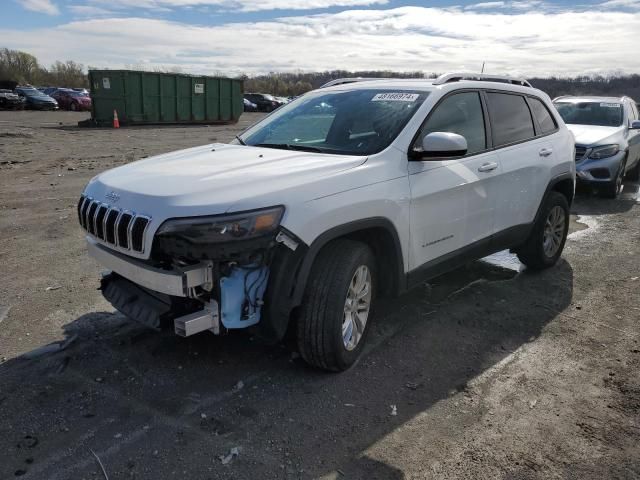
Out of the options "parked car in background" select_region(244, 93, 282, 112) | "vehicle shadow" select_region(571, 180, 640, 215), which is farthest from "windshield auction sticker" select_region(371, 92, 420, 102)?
"parked car in background" select_region(244, 93, 282, 112)

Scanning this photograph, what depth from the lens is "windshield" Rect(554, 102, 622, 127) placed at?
429 inches

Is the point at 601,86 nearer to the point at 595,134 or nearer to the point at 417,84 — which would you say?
the point at 595,134

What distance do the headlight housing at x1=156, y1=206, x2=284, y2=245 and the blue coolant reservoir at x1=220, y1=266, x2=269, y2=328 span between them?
0.25 metres

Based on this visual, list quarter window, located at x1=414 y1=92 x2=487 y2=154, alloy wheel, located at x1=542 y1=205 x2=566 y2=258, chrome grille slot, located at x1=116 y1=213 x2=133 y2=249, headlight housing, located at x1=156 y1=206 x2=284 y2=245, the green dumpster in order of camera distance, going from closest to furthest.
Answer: headlight housing, located at x1=156 y1=206 x2=284 y2=245
chrome grille slot, located at x1=116 y1=213 x2=133 y2=249
quarter window, located at x1=414 y1=92 x2=487 y2=154
alloy wheel, located at x1=542 y1=205 x2=566 y2=258
the green dumpster

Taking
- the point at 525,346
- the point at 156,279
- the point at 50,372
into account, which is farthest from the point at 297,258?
the point at 525,346

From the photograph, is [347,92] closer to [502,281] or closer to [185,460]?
[502,281]

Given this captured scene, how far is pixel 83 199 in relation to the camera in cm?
366

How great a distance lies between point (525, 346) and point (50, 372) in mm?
3272

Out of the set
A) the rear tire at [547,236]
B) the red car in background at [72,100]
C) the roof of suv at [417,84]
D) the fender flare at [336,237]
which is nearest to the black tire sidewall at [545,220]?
the rear tire at [547,236]

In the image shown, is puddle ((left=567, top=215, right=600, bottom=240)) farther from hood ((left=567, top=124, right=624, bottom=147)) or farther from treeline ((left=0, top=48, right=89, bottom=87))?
treeline ((left=0, top=48, right=89, bottom=87))

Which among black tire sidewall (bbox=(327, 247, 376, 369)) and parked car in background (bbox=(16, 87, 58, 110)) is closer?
black tire sidewall (bbox=(327, 247, 376, 369))

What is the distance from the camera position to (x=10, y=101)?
35781 mm

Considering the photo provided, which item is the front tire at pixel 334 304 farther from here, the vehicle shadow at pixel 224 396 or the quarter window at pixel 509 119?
the quarter window at pixel 509 119

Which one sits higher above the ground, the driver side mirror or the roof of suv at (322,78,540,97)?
the roof of suv at (322,78,540,97)
